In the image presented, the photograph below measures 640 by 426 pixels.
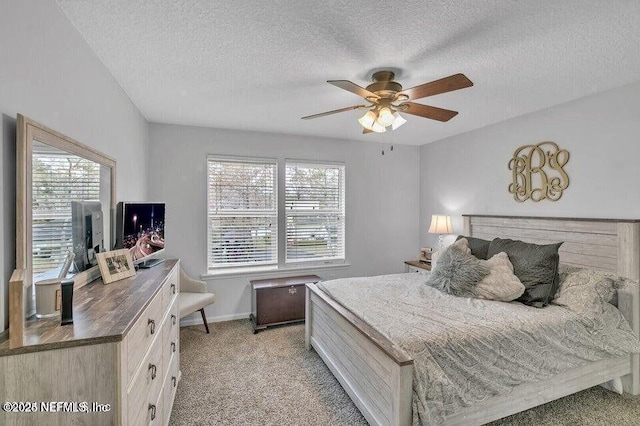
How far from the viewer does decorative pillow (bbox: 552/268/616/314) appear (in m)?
2.24

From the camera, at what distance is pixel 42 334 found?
3.49 ft

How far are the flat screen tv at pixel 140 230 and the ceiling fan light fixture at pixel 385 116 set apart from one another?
2.04 meters

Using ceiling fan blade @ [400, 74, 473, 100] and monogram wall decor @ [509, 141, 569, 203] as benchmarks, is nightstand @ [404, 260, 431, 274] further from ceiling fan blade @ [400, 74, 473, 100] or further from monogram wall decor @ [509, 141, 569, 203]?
ceiling fan blade @ [400, 74, 473, 100]

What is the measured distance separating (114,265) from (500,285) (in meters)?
2.90

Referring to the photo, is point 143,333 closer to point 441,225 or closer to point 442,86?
point 442,86

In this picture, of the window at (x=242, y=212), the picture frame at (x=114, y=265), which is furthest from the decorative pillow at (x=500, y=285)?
the picture frame at (x=114, y=265)

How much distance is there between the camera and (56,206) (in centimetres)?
142

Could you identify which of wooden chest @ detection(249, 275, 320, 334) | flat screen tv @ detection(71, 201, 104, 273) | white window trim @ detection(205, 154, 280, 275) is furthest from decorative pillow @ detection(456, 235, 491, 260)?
flat screen tv @ detection(71, 201, 104, 273)

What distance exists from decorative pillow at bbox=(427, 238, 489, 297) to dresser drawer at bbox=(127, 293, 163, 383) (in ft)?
7.55

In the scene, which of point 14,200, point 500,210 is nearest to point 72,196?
point 14,200

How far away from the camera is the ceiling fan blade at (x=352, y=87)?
6.00ft

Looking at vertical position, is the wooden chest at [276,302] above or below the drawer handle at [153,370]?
below

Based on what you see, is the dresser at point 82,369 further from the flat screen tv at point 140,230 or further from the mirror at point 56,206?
the flat screen tv at point 140,230

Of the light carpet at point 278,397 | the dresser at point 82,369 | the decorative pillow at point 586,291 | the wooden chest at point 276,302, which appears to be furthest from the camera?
the wooden chest at point 276,302
